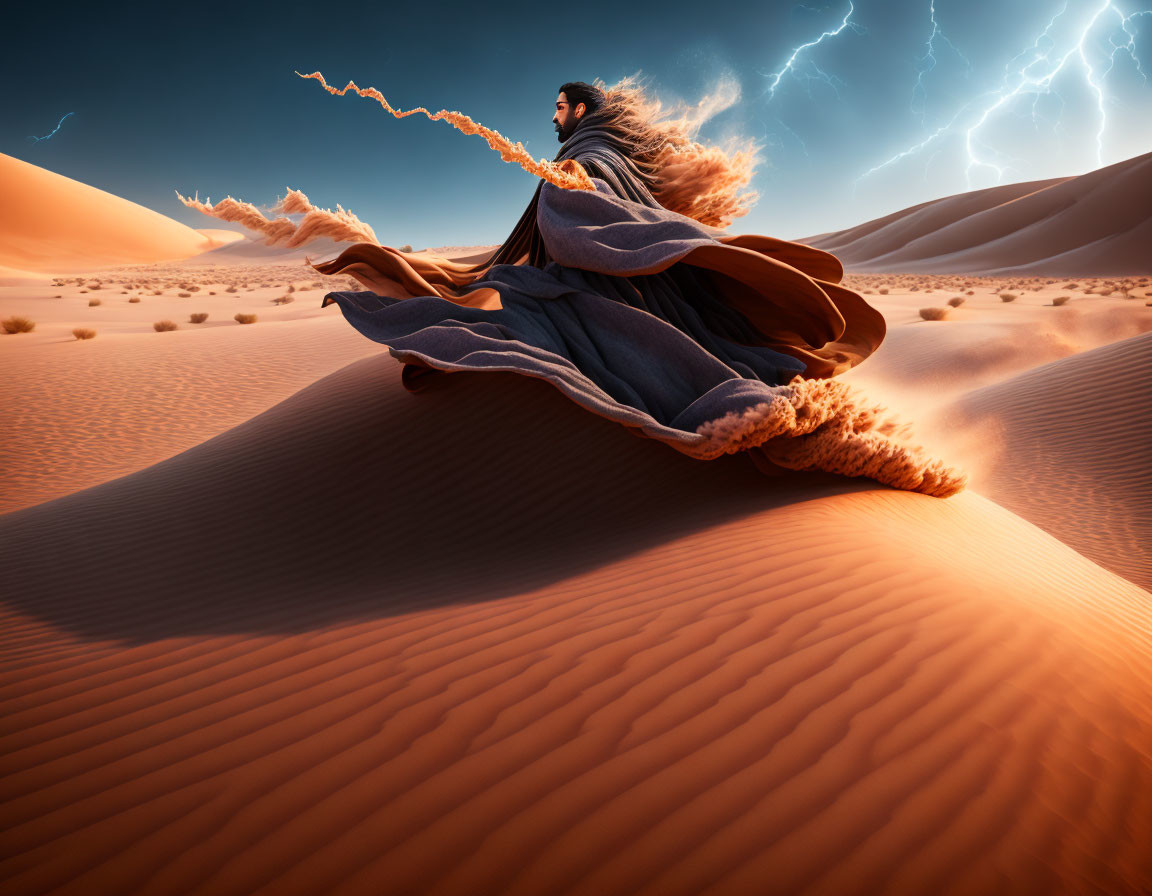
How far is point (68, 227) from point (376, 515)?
7959cm

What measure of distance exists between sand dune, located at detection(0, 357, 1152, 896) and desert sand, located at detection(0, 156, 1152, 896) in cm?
1

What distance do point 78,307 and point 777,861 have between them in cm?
2346

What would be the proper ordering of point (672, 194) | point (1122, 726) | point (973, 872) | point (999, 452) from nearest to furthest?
1. point (973, 872)
2. point (1122, 726)
3. point (672, 194)
4. point (999, 452)

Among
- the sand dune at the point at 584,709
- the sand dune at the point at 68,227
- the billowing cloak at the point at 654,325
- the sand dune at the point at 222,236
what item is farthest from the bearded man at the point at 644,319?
the sand dune at the point at 222,236

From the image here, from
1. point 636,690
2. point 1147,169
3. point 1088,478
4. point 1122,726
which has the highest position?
point 1147,169

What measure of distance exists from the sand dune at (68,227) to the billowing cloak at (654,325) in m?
60.4

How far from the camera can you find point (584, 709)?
1.64 m

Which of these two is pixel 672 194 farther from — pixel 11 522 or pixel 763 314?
pixel 11 522

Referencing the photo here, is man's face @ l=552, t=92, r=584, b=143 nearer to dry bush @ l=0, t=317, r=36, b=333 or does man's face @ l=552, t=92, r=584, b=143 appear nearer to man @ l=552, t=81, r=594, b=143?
man @ l=552, t=81, r=594, b=143

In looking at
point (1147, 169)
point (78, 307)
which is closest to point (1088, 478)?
point (78, 307)

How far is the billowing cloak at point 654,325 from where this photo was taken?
300 centimetres

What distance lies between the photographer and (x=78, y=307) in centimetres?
1758

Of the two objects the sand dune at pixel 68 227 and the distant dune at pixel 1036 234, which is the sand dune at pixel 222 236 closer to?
the sand dune at pixel 68 227

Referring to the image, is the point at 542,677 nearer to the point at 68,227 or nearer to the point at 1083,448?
the point at 1083,448
